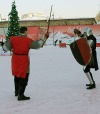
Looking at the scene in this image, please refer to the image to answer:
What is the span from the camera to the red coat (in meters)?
4.17

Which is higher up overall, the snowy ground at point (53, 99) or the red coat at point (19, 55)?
the red coat at point (19, 55)

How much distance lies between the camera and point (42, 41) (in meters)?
4.09

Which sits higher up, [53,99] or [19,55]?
[19,55]

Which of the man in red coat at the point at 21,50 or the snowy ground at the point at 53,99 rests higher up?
the man in red coat at the point at 21,50

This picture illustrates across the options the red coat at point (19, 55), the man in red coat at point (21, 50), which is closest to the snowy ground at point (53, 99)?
the man in red coat at point (21, 50)

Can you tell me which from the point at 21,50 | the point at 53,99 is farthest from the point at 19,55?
the point at 53,99

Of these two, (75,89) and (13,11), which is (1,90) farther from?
(13,11)

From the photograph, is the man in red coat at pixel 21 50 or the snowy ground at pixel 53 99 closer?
the snowy ground at pixel 53 99

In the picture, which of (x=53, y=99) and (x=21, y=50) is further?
(x=53, y=99)

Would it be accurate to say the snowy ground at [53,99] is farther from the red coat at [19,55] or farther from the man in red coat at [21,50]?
the red coat at [19,55]

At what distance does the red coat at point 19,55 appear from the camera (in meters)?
4.17

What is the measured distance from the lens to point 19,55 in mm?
4199

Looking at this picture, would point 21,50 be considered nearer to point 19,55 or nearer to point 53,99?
point 19,55

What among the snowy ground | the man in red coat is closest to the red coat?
the man in red coat
